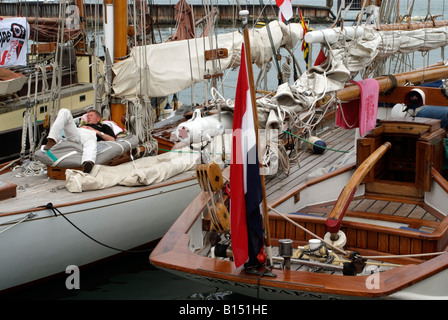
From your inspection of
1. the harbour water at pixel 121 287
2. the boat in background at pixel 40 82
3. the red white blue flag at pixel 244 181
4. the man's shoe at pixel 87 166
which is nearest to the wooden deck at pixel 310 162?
the harbour water at pixel 121 287

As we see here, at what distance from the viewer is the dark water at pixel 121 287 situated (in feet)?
30.4

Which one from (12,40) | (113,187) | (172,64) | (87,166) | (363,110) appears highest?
(12,40)

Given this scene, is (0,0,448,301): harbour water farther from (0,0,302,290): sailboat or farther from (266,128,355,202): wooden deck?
(266,128,355,202): wooden deck

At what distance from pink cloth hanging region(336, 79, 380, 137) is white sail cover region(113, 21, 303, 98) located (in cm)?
314

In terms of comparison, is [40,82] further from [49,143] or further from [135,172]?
[135,172]

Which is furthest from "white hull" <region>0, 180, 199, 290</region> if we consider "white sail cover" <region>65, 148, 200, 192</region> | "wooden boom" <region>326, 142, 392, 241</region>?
"wooden boom" <region>326, 142, 392, 241</region>

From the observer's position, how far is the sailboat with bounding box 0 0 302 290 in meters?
8.86

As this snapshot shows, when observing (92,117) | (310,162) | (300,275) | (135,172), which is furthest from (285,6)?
(300,275)

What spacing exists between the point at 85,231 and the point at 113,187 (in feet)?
2.85

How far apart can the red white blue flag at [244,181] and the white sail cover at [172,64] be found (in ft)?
18.9

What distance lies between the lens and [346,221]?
23.6 feet

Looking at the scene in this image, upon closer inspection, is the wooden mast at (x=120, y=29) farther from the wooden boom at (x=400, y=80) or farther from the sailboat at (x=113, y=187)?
the wooden boom at (x=400, y=80)
